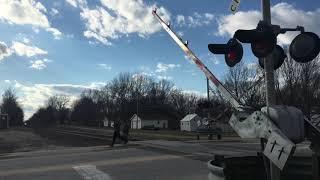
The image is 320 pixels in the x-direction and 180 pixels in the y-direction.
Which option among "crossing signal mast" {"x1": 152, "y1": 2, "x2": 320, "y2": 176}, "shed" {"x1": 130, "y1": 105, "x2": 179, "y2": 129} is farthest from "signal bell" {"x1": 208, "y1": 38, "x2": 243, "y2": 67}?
"shed" {"x1": 130, "y1": 105, "x2": 179, "y2": 129}

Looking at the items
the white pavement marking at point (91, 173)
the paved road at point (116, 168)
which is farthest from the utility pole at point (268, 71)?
the white pavement marking at point (91, 173)

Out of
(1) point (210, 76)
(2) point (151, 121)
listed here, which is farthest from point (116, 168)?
(2) point (151, 121)

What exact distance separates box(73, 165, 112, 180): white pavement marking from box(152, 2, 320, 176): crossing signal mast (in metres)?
9.06

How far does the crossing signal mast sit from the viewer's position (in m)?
4.69

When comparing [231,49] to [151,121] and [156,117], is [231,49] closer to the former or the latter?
[156,117]

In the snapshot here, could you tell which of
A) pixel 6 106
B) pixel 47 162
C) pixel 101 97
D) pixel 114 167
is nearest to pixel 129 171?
pixel 114 167

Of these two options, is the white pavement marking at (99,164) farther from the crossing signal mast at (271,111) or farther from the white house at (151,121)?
the white house at (151,121)

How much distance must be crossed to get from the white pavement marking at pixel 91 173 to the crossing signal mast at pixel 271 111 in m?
9.06

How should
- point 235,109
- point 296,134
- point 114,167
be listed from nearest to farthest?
point 296,134 → point 235,109 → point 114,167

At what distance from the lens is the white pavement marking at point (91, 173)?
14727mm

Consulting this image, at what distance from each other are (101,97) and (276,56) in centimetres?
17283

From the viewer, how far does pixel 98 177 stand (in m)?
14.8

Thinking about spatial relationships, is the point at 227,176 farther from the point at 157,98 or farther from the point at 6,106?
the point at 6,106

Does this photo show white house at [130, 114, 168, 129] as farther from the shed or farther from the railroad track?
the railroad track
